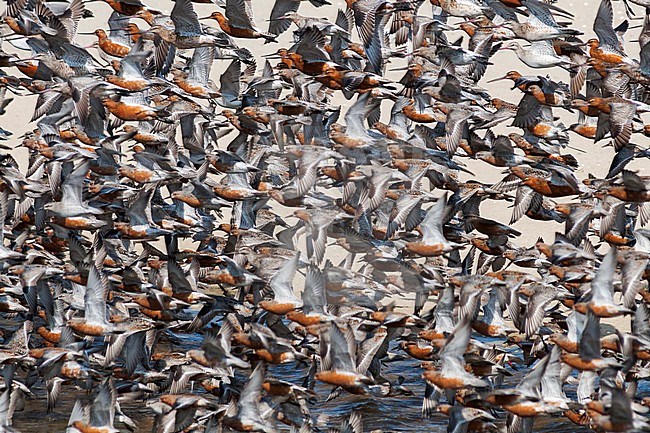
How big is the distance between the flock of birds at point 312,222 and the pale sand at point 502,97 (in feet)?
14.0

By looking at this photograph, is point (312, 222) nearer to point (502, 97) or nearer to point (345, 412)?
point (345, 412)

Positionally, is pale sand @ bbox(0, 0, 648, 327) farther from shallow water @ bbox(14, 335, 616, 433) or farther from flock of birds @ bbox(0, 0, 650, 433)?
shallow water @ bbox(14, 335, 616, 433)

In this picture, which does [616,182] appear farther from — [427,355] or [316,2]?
[316,2]

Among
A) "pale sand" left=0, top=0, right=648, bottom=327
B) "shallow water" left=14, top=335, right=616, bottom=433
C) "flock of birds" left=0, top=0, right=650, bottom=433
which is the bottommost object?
"pale sand" left=0, top=0, right=648, bottom=327

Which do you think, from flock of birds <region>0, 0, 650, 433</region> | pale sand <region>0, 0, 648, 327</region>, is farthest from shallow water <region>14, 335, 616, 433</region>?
pale sand <region>0, 0, 648, 327</region>

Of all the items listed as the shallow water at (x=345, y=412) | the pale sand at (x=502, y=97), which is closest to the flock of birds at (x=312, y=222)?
the shallow water at (x=345, y=412)

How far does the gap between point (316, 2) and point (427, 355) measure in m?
5.86

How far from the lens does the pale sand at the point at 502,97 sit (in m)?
26.8

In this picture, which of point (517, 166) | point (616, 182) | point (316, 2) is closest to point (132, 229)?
point (316, 2)

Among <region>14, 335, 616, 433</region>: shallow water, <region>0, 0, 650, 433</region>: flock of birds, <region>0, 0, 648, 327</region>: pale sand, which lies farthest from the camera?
<region>0, 0, 648, 327</region>: pale sand

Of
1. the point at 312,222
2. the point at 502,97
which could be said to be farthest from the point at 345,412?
the point at 502,97

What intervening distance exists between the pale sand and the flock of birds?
14.0ft

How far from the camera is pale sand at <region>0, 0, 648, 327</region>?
26827 millimetres

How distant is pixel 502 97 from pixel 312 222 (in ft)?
A: 65.3
